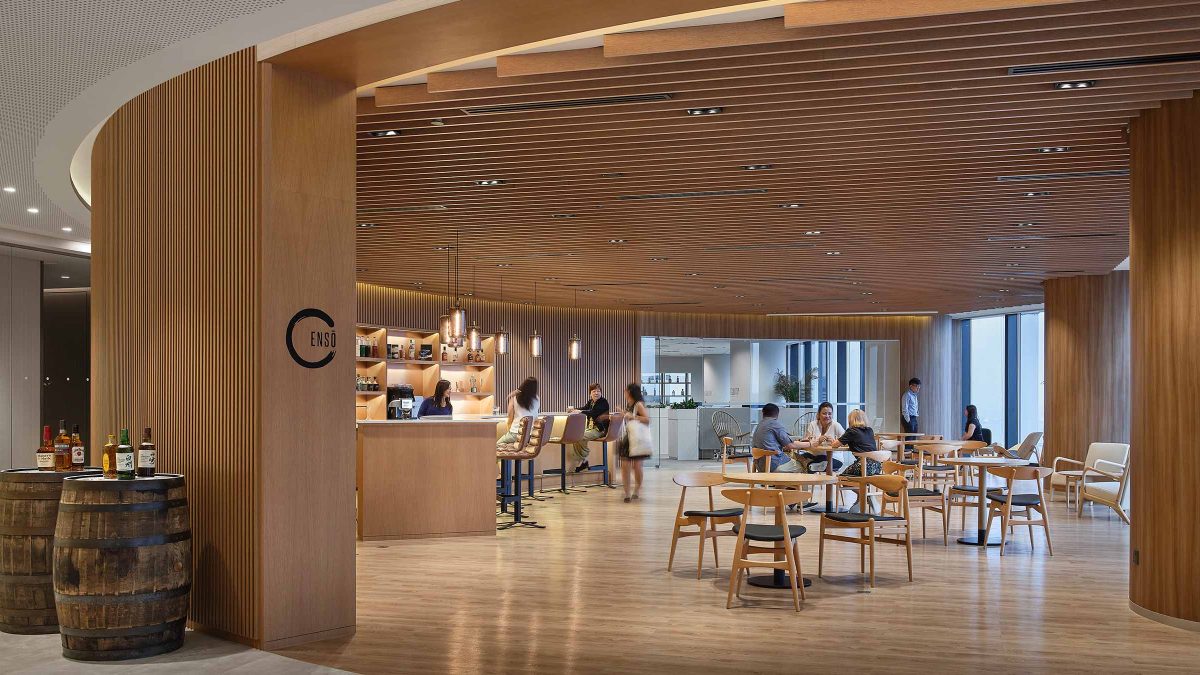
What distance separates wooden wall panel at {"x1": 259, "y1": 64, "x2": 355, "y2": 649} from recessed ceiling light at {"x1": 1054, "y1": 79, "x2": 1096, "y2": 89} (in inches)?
157

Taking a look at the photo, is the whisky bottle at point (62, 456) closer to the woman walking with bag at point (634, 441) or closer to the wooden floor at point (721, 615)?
the wooden floor at point (721, 615)

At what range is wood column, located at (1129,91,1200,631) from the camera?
594 centimetres

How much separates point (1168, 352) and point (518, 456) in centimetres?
624

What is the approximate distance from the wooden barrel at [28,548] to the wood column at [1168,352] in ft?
21.3

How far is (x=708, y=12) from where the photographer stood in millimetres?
4582

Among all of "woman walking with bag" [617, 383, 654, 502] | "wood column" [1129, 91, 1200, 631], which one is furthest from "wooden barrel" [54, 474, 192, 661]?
"woman walking with bag" [617, 383, 654, 502]

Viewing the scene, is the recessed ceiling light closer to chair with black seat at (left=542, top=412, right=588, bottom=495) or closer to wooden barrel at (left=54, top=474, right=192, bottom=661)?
→ wooden barrel at (left=54, top=474, right=192, bottom=661)

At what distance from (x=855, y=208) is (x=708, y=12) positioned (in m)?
4.55

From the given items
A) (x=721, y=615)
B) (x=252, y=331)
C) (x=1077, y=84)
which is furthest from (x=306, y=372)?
(x=1077, y=84)

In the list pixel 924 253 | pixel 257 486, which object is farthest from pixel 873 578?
pixel 924 253

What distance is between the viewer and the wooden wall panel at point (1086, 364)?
13055 millimetres

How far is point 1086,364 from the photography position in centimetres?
1323

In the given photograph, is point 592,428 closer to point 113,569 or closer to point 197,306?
point 197,306

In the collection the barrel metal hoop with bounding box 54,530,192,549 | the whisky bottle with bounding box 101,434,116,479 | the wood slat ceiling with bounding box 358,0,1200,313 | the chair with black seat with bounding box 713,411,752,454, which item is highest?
the wood slat ceiling with bounding box 358,0,1200,313
